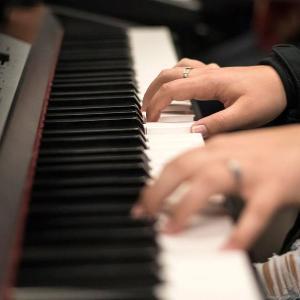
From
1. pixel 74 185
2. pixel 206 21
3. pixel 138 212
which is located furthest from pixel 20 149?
pixel 206 21

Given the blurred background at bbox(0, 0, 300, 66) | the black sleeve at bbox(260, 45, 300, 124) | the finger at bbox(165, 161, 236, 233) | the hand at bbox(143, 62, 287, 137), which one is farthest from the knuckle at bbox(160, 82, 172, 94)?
the blurred background at bbox(0, 0, 300, 66)

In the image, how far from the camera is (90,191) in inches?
26.6

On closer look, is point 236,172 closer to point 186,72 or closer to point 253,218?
point 253,218

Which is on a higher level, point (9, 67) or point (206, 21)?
point (206, 21)

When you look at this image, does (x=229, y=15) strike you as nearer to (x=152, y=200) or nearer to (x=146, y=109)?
(x=146, y=109)

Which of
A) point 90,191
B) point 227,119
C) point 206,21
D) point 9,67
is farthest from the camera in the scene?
point 206,21

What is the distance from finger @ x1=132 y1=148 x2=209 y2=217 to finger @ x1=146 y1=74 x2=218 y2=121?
271 millimetres

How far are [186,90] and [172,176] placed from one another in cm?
30

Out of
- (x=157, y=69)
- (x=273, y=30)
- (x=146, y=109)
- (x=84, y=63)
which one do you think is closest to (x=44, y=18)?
(x=84, y=63)

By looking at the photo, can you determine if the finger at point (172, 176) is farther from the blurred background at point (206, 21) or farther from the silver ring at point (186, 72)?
the blurred background at point (206, 21)

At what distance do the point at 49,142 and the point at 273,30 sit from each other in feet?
6.26

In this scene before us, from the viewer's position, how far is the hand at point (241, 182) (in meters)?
0.57

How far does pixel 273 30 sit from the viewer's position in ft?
8.13

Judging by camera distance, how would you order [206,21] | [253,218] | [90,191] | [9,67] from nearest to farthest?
[253,218], [90,191], [9,67], [206,21]
